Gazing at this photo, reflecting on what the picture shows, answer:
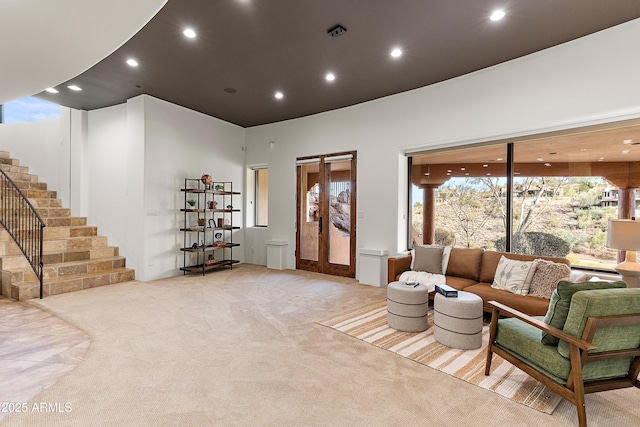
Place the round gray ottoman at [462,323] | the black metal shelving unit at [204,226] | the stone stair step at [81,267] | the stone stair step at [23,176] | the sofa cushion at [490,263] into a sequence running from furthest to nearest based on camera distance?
the stone stair step at [23,176]
the black metal shelving unit at [204,226]
the stone stair step at [81,267]
the sofa cushion at [490,263]
the round gray ottoman at [462,323]

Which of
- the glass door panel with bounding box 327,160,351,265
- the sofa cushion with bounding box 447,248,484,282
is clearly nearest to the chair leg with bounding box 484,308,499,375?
the sofa cushion with bounding box 447,248,484,282

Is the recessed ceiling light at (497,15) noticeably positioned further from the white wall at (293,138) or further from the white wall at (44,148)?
the white wall at (44,148)

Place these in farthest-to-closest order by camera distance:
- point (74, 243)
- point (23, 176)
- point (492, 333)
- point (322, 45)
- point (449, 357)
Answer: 1. point (23, 176)
2. point (74, 243)
3. point (322, 45)
4. point (449, 357)
5. point (492, 333)

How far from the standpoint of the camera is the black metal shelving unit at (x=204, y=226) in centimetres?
614

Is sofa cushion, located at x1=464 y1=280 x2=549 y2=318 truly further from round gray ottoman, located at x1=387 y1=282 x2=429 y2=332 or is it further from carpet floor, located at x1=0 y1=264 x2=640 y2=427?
carpet floor, located at x1=0 y1=264 x2=640 y2=427

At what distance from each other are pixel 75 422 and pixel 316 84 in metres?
4.86

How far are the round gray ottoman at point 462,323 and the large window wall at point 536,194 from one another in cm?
197

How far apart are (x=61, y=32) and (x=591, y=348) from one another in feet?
14.4

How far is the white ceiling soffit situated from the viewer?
2.25 metres

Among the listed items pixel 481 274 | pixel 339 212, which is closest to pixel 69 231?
pixel 339 212

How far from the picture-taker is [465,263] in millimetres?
4309

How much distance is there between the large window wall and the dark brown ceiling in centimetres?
130

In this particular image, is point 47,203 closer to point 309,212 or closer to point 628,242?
point 309,212

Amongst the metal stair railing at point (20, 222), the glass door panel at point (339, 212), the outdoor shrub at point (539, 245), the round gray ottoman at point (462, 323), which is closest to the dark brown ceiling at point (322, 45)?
the glass door panel at point (339, 212)
